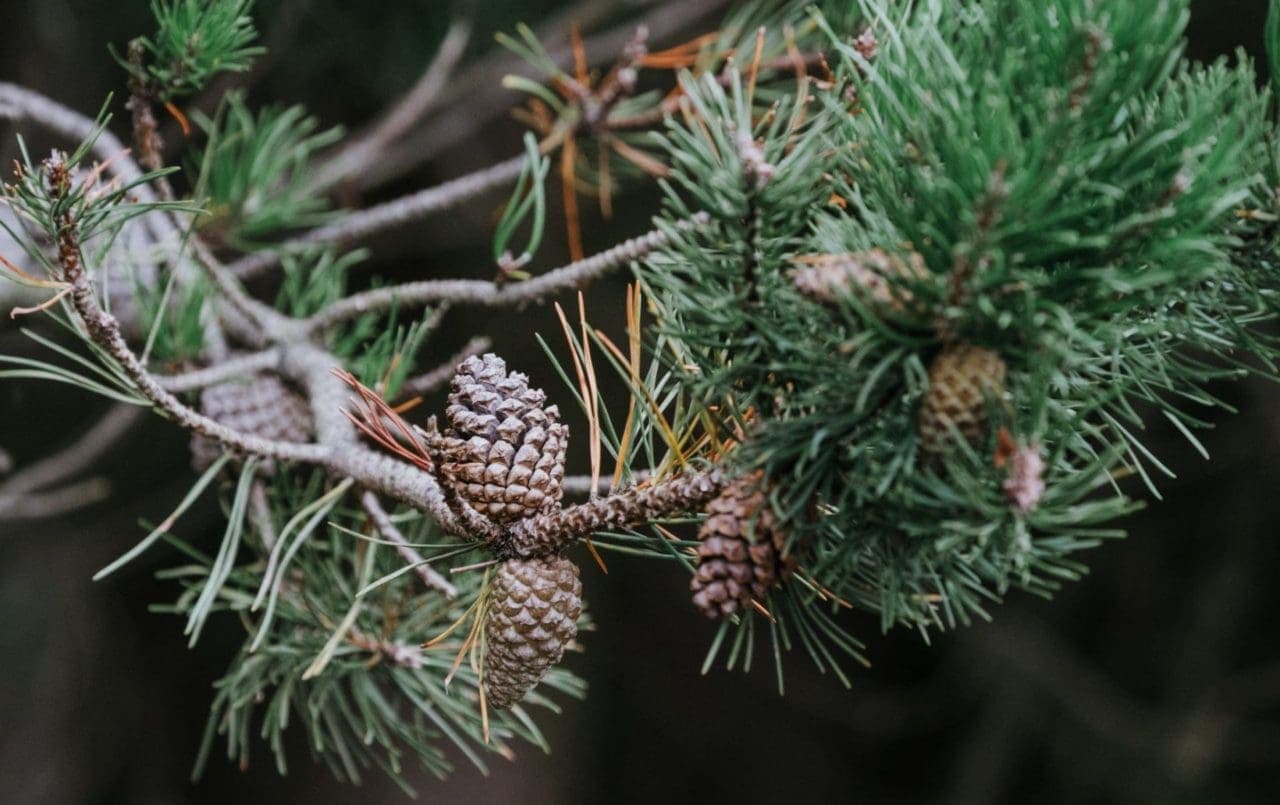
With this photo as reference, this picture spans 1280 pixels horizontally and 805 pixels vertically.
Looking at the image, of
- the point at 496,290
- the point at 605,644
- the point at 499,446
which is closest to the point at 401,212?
the point at 496,290

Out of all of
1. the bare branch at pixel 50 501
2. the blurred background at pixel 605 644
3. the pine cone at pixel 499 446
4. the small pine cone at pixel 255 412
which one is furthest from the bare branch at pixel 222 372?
the blurred background at pixel 605 644

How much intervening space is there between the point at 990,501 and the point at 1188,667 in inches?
39.9

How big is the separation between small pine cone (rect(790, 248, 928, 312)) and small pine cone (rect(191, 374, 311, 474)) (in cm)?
32

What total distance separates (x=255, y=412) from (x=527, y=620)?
0.24 meters

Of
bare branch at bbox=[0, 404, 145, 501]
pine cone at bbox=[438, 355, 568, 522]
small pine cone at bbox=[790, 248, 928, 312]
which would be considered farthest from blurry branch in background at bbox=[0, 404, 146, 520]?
small pine cone at bbox=[790, 248, 928, 312]

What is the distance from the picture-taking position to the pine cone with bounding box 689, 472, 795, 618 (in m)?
0.30

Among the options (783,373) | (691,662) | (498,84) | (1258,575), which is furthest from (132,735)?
(1258,575)

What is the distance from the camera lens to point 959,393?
0.86 ft

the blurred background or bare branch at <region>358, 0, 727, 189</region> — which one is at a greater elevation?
bare branch at <region>358, 0, 727, 189</region>

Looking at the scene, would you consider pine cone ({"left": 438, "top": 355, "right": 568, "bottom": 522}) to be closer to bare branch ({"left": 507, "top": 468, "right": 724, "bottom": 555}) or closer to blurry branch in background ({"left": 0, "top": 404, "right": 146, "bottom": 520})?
bare branch ({"left": 507, "top": 468, "right": 724, "bottom": 555})

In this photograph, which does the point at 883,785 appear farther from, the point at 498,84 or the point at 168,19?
the point at 168,19

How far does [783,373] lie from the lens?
30cm

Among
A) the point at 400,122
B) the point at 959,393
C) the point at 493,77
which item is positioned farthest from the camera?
the point at 493,77

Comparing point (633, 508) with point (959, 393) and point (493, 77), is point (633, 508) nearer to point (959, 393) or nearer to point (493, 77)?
point (959, 393)
